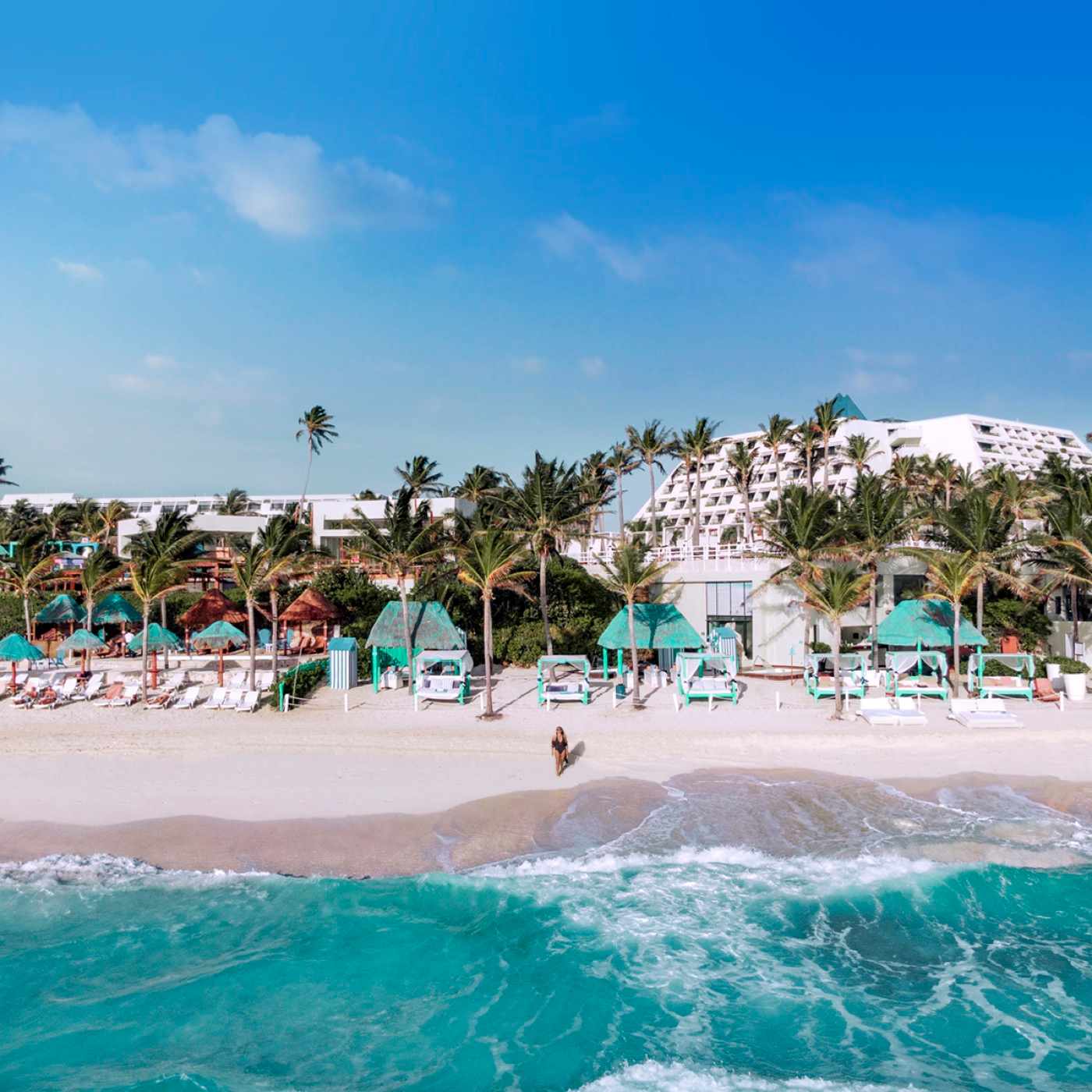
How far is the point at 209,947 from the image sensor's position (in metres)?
11.5

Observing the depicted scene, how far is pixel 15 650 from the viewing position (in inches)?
995

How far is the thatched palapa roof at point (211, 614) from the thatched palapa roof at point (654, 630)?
1441cm

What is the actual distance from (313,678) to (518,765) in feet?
36.2

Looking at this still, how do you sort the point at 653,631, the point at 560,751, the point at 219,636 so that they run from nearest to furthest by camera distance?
the point at 560,751 < the point at 653,631 < the point at 219,636

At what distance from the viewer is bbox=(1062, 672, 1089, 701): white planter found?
23.2 m

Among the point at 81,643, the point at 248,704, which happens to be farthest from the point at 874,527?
the point at 81,643

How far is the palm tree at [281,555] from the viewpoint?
2455cm

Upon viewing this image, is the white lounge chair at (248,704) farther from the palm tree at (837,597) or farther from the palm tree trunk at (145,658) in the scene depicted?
the palm tree at (837,597)

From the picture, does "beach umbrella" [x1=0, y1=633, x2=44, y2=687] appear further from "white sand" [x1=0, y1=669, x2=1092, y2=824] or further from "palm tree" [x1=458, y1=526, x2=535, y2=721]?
"palm tree" [x1=458, y1=526, x2=535, y2=721]

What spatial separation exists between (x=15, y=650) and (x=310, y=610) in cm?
966

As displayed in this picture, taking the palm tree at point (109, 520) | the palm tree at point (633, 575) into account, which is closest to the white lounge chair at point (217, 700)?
the palm tree at point (633, 575)

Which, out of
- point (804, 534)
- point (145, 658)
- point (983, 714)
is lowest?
point (983, 714)

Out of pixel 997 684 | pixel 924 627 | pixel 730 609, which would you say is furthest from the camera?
pixel 730 609

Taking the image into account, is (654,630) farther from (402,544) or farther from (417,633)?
(402,544)
